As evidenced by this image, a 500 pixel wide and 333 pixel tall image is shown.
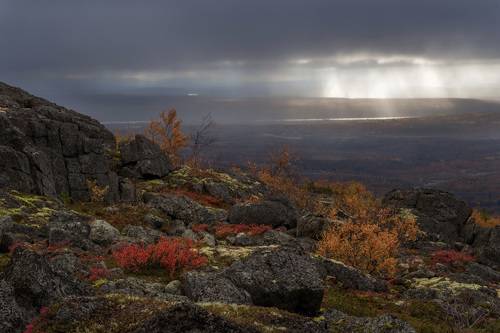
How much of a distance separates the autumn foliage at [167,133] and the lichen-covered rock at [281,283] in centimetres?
7712

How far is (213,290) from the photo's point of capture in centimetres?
1812

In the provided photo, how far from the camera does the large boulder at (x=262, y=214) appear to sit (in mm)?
52312

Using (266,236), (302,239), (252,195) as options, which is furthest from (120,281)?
(252,195)

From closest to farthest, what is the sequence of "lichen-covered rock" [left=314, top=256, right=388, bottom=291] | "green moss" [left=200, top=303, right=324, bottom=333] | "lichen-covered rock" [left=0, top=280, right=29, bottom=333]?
"green moss" [left=200, top=303, right=324, bottom=333]
"lichen-covered rock" [left=0, top=280, right=29, bottom=333]
"lichen-covered rock" [left=314, top=256, right=388, bottom=291]

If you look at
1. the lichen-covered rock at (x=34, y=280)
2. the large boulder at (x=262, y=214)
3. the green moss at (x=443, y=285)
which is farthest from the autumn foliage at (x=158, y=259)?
the large boulder at (x=262, y=214)

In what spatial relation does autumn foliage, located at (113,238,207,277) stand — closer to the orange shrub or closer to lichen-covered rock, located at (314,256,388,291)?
lichen-covered rock, located at (314,256,388,291)

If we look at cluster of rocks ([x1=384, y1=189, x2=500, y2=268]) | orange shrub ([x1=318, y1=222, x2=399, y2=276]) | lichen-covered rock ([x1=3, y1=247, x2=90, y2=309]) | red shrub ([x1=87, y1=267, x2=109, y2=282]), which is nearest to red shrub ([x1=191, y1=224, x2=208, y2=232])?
orange shrub ([x1=318, y1=222, x2=399, y2=276])

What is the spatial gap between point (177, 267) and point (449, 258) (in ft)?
141

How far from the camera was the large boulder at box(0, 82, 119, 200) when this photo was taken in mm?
Answer: 42062

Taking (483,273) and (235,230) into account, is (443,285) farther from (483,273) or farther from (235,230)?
(235,230)

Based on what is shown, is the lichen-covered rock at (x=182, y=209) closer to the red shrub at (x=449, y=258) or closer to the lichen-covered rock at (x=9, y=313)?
the red shrub at (x=449, y=258)

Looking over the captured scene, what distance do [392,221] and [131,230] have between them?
50610 millimetres

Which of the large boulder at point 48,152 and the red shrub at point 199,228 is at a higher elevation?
the large boulder at point 48,152

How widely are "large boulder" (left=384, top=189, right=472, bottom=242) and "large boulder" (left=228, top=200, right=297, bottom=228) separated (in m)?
30.6
